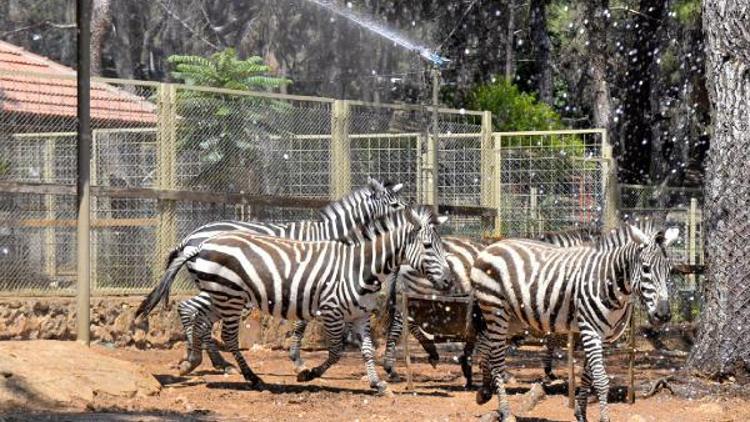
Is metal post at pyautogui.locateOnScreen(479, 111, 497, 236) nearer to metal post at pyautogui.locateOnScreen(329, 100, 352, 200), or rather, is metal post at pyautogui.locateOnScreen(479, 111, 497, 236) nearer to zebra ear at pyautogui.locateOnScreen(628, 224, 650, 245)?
metal post at pyautogui.locateOnScreen(329, 100, 352, 200)

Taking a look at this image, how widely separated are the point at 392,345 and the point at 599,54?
64.0 ft

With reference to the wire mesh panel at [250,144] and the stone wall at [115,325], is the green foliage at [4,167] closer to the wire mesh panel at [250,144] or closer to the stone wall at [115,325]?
the stone wall at [115,325]

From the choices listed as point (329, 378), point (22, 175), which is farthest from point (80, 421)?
point (22, 175)

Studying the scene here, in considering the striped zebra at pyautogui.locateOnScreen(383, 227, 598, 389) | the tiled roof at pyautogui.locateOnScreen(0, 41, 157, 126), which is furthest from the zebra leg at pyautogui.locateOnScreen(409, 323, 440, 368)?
the tiled roof at pyautogui.locateOnScreen(0, 41, 157, 126)

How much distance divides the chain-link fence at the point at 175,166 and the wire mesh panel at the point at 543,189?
444 mm

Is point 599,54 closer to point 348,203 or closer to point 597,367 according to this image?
point 348,203

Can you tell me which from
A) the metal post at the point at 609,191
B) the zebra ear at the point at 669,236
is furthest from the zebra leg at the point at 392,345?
the metal post at the point at 609,191

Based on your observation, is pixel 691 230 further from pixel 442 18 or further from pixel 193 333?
pixel 442 18

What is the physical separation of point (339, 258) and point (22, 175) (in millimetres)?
4239

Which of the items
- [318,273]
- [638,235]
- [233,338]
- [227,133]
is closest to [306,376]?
[233,338]

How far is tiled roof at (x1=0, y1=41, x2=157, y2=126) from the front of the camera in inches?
586

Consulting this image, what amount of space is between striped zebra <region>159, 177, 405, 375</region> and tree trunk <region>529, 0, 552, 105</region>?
22607 millimetres

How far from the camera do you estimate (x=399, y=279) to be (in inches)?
607

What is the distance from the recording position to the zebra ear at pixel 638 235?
10.8 m
